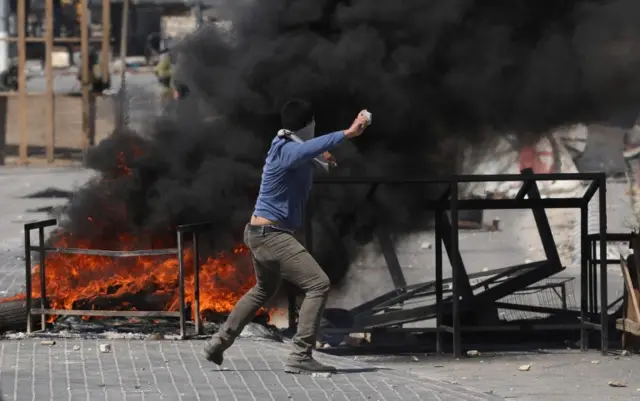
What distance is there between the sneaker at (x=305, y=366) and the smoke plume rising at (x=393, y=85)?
3507mm

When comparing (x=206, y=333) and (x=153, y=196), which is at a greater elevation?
(x=153, y=196)

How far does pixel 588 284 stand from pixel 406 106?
2.25m

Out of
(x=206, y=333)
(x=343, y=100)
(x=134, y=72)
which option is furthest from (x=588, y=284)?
(x=134, y=72)

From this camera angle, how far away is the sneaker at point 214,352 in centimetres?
775

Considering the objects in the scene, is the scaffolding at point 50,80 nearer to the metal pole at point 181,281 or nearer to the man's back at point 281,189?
the metal pole at point 181,281

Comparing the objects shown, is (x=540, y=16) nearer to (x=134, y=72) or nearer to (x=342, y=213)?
(x=342, y=213)

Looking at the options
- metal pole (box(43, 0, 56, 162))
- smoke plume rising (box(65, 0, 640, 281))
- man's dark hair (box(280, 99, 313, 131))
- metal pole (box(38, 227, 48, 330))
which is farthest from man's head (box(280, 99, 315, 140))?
metal pole (box(43, 0, 56, 162))

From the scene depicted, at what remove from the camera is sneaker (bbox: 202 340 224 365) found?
7746 millimetres

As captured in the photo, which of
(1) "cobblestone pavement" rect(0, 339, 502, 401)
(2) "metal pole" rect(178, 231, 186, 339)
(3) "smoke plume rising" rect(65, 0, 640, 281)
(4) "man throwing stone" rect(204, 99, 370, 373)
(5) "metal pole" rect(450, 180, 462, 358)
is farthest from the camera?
(3) "smoke plume rising" rect(65, 0, 640, 281)

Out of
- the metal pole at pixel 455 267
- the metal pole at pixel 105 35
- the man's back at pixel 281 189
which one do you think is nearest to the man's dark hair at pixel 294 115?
the man's back at pixel 281 189

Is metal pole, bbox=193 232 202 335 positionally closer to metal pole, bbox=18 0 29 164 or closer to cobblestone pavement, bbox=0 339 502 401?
cobblestone pavement, bbox=0 339 502 401

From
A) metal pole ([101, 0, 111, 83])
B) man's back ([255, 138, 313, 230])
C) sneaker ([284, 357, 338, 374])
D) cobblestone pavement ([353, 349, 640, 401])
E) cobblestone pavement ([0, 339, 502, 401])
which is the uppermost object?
metal pole ([101, 0, 111, 83])

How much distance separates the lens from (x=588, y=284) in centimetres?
1088

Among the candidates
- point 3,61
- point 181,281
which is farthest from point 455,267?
point 3,61
